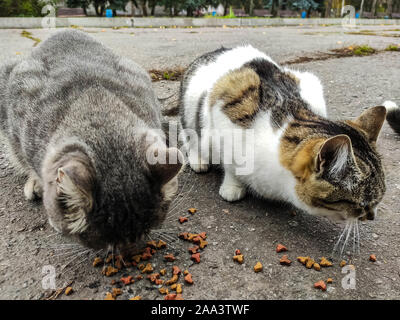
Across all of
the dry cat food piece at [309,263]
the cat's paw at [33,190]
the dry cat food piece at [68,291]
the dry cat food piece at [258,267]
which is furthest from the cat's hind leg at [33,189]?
the dry cat food piece at [309,263]

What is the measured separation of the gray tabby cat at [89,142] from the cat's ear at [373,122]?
3.94 feet

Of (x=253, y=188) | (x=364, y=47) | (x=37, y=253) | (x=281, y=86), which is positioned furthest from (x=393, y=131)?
(x=364, y=47)

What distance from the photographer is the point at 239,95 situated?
230 centimetres

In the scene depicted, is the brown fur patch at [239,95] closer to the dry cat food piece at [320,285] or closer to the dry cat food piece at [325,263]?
the dry cat food piece at [325,263]

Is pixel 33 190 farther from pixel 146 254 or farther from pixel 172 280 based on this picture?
pixel 172 280

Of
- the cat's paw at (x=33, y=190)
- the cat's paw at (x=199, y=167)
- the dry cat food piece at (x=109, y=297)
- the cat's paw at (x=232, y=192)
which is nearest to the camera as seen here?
the dry cat food piece at (x=109, y=297)

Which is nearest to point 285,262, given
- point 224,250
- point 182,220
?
point 224,250

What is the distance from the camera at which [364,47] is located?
605 cm

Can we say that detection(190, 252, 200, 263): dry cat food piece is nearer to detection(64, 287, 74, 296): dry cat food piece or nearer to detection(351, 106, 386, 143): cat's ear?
detection(64, 287, 74, 296): dry cat food piece

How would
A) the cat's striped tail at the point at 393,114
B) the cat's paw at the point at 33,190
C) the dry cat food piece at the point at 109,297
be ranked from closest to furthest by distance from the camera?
the dry cat food piece at the point at 109,297, the cat's paw at the point at 33,190, the cat's striped tail at the point at 393,114

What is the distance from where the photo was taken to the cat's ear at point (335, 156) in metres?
1.60

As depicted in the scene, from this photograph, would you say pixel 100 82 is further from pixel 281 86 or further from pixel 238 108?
pixel 281 86

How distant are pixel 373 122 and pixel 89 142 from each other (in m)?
1.58

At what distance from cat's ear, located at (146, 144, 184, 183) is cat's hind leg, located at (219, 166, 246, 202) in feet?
2.97
